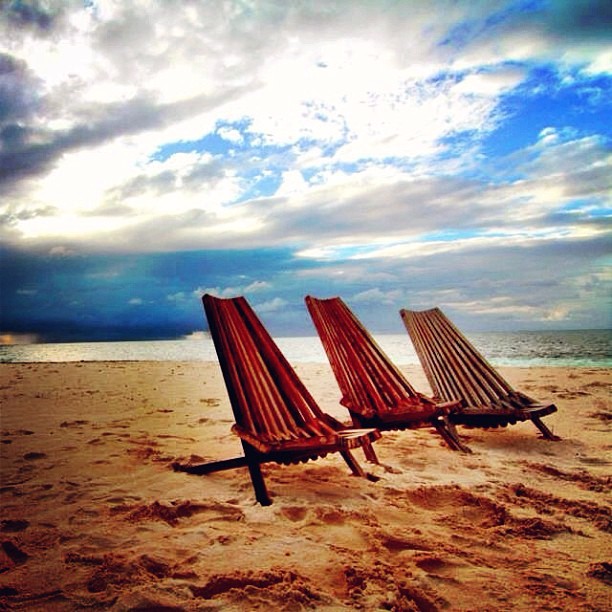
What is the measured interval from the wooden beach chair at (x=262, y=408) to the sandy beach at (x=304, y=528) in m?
0.22

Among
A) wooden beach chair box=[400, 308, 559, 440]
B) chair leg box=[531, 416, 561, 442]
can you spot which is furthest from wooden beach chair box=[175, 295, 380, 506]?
chair leg box=[531, 416, 561, 442]

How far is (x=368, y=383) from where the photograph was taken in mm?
3814

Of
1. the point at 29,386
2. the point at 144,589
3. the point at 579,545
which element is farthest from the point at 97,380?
the point at 579,545

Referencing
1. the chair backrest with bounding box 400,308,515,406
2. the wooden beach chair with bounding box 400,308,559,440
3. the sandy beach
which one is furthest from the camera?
the chair backrest with bounding box 400,308,515,406

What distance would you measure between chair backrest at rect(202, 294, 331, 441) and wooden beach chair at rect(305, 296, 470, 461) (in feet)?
2.03

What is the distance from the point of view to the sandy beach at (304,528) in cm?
156

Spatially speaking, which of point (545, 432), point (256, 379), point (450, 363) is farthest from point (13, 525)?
point (545, 432)

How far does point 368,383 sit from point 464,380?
116cm

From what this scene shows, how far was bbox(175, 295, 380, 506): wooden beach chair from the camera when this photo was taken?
98.7 inches

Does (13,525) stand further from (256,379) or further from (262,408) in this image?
(256,379)

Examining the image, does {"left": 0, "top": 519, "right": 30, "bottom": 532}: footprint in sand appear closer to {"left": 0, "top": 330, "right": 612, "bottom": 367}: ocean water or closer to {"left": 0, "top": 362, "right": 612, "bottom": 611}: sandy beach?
{"left": 0, "top": 362, "right": 612, "bottom": 611}: sandy beach

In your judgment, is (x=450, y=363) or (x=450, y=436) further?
(x=450, y=363)

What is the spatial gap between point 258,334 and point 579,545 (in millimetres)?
2280

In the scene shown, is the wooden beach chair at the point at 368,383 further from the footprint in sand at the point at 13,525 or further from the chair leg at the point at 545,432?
the footprint in sand at the point at 13,525
